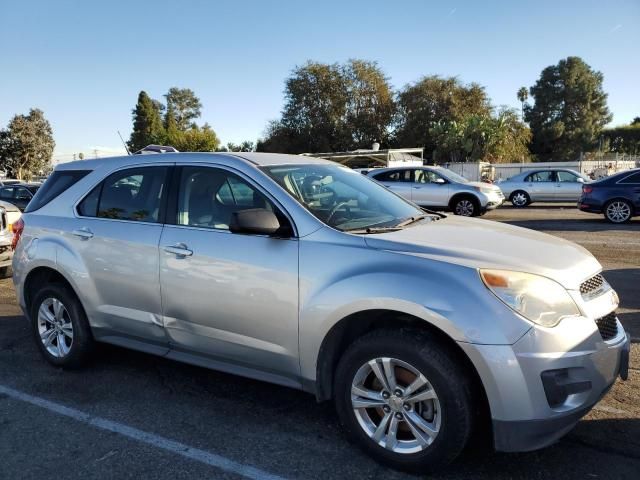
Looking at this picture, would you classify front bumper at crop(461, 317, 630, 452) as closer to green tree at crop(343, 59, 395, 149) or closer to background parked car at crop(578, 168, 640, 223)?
background parked car at crop(578, 168, 640, 223)

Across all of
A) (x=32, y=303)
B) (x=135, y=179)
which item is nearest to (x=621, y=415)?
(x=135, y=179)

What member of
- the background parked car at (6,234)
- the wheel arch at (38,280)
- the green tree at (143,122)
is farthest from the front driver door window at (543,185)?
the green tree at (143,122)

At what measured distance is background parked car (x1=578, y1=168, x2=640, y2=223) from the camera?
1352cm

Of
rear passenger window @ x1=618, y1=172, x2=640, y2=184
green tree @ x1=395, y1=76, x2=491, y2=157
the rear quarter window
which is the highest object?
green tree @ x1=395, y1=76, x2=491, y2=157

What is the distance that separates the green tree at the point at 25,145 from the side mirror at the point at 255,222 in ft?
182

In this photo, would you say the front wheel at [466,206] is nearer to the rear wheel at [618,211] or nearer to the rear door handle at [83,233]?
the rear wheel at [618,211]

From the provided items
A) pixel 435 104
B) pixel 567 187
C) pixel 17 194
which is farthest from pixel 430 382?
pixel 435 104

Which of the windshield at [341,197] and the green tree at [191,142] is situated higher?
the green tree at [191,142]

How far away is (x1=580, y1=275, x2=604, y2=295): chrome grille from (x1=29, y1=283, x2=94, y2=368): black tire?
356 centimetres

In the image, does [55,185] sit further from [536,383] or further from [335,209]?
[536,383]

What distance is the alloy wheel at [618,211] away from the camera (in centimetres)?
1359

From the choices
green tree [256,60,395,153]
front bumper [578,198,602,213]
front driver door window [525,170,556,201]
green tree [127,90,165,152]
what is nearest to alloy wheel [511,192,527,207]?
front driver door window [525,170,556,201]

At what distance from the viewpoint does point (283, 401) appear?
3910 mm

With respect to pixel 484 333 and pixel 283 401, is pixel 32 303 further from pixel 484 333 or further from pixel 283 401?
pixel 484 333
